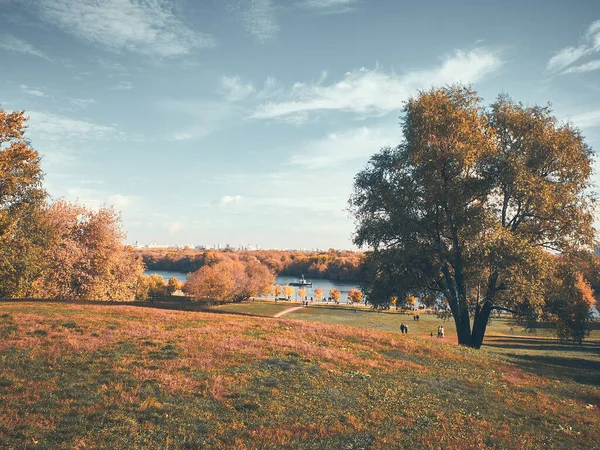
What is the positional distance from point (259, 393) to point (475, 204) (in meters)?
21.1

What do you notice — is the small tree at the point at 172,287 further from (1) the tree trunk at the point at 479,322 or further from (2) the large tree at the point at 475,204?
(1) the tree trunk at the point at 479,322

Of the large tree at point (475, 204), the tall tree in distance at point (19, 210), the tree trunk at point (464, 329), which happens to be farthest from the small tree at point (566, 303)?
the tall tree in distance at point (19, 210)

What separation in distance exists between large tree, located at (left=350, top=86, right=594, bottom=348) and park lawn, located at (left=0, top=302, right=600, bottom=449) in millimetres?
5712

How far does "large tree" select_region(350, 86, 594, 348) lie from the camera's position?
81.6 ft

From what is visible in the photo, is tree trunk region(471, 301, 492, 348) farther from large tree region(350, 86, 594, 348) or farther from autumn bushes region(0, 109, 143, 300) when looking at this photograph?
autumn bushes region(0, 109, 143, 300)

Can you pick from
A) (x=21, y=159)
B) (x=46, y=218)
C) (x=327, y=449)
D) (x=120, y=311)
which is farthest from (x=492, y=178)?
(x=46, y=218)

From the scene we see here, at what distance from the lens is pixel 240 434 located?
10.6 metres

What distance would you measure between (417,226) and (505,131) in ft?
33.9

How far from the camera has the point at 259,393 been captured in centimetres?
1380

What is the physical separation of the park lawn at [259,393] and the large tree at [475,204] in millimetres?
5712

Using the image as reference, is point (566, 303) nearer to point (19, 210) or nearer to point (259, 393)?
point (259, 393)

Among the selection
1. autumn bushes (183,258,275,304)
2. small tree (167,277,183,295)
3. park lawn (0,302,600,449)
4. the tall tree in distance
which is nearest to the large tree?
park lawn (0,302,600,449)

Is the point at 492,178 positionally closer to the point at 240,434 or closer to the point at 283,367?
the point at 283,367

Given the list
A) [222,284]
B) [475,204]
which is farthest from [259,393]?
[222,284]
